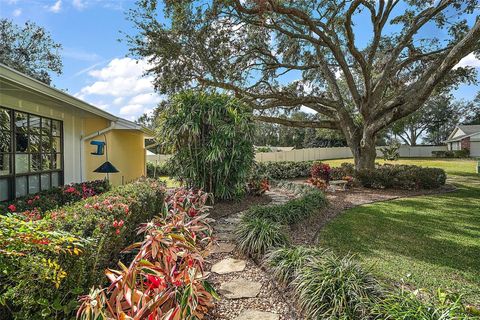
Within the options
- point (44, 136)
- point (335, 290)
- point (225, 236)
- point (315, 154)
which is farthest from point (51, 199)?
point (315, 154)

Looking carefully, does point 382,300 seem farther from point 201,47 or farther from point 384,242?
point 201,47

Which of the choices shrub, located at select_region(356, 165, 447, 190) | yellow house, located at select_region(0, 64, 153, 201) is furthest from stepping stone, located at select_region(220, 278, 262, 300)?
shrub, located at select_region(356, 165, 447, 190)

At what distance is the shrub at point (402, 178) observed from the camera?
11047 millimetres

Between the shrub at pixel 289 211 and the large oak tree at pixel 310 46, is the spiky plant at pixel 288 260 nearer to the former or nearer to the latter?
the shrub at pixel 289 211

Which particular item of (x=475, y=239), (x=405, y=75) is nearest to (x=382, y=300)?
(x=475, y=239)

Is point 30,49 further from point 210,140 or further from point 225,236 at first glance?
point 225,236

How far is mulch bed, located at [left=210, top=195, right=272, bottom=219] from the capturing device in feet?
22.3

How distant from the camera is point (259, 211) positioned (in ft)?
19.1

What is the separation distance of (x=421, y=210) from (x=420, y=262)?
13.3ft

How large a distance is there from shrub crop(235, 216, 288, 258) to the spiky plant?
1.04 feet

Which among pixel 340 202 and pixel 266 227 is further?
pixel 340 202

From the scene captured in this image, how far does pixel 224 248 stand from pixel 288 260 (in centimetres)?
132

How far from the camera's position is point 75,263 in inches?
82.0

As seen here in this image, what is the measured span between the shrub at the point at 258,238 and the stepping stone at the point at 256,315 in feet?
4.33
